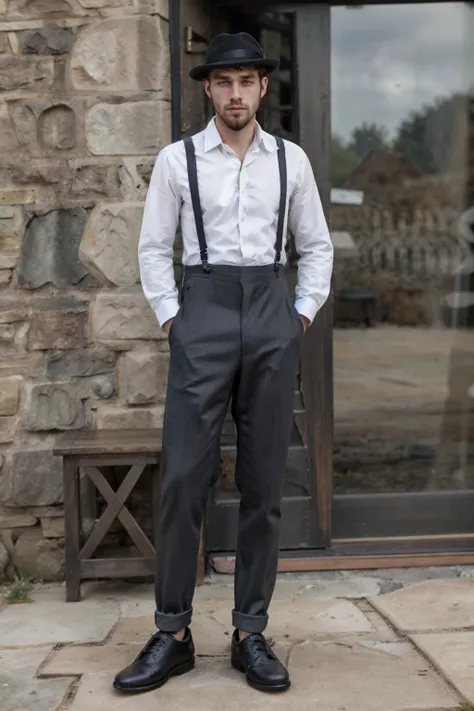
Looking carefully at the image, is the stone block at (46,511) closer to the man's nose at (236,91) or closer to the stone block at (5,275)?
the stone block at (5,275)

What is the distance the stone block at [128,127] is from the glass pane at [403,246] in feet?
7.88

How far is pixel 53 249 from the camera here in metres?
4.12

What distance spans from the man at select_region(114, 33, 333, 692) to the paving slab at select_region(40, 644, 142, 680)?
21 cm

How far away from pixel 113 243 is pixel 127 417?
700 millimetres

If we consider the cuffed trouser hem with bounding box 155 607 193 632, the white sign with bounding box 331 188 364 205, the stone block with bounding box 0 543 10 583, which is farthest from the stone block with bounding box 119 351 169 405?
the white sign with bounding box 331 188 364 205

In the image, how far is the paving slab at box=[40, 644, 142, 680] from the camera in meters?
3.25

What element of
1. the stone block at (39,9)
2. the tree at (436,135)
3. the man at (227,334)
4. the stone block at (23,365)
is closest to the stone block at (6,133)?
the stone block at (39,9)

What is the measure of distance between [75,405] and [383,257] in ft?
22.3

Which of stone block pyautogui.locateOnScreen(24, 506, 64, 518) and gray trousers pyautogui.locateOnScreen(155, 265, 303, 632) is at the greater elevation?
gray trousers pyautogui.locateOnScreen(155, 265, 303, 632)

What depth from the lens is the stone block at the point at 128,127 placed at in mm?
Result: 4035

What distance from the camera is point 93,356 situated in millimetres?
4148

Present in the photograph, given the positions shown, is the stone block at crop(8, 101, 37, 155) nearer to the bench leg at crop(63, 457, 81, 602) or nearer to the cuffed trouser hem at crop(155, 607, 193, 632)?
the bench leg at crop(63, 457, 81, 602)

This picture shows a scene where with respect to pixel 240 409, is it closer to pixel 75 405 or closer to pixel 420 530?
pixel 75 405

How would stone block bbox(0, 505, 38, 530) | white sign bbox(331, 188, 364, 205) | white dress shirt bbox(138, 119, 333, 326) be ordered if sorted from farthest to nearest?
white sign bbox(331, 188, 364, 205)
stone block bbox(0, 505, 38, 530)
white dress shirt bbox(138, 119, 333, 326)
